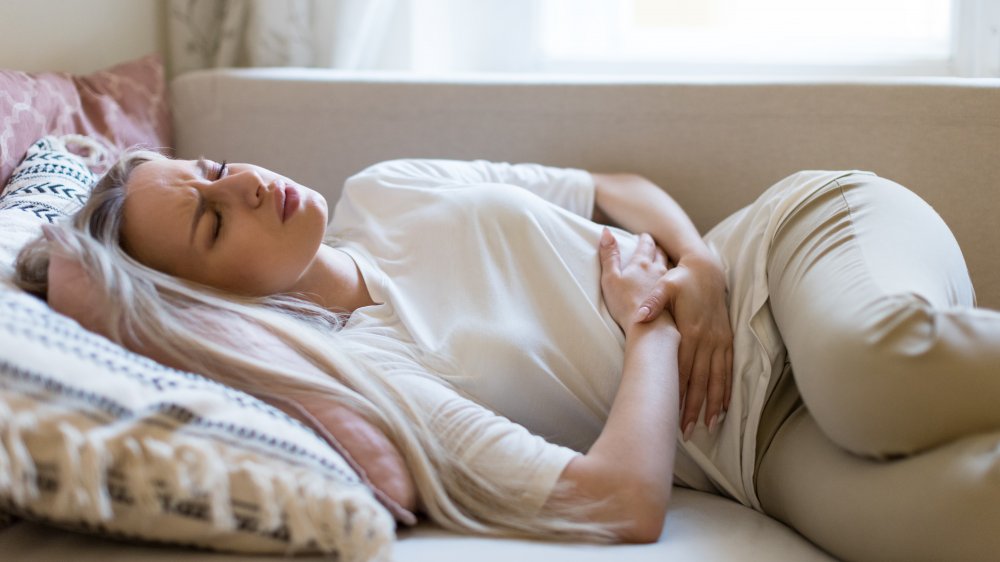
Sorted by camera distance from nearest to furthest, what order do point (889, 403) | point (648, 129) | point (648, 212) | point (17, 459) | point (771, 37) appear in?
point (17, 459) < point (889, 403) < point (648, 212) < point (648, 129) < point (771, 37)

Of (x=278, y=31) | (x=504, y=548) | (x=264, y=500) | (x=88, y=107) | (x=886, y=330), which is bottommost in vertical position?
(x=504, y=548)

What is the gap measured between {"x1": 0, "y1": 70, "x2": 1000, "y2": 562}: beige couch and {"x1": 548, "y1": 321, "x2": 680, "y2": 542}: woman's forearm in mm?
636

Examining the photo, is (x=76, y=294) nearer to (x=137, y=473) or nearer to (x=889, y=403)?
(x=137, y=473)

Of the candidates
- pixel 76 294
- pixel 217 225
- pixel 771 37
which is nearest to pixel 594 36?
pixel 771 37

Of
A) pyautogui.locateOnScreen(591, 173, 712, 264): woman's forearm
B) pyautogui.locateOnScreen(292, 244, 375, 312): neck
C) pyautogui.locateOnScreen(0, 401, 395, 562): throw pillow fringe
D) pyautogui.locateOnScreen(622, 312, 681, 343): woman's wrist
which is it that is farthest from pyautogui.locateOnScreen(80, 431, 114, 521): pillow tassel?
pyautogui.locateOnScreen(591, 173, 712, 264): woman's forearm

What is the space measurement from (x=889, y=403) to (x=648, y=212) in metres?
0.68

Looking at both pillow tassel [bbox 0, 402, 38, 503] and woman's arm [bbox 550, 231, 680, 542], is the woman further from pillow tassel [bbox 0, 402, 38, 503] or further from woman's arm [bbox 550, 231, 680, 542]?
pillow tassel [bbox 0, 402, 38, 503]

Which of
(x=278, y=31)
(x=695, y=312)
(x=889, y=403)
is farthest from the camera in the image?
(x=278, y=31)

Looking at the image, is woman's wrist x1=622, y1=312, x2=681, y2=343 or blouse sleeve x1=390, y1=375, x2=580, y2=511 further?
woman's wrist x1=622, y1=312, x2=681, y2=343

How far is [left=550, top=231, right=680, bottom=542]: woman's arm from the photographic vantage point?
3.31ft

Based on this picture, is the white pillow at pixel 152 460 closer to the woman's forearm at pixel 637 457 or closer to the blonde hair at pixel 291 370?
the blonde hair at pixel 291 370

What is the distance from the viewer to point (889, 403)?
0.94 m

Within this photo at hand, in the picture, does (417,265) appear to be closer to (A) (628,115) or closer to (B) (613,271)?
(B) (613,271)

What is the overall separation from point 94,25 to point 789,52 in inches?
61.1
